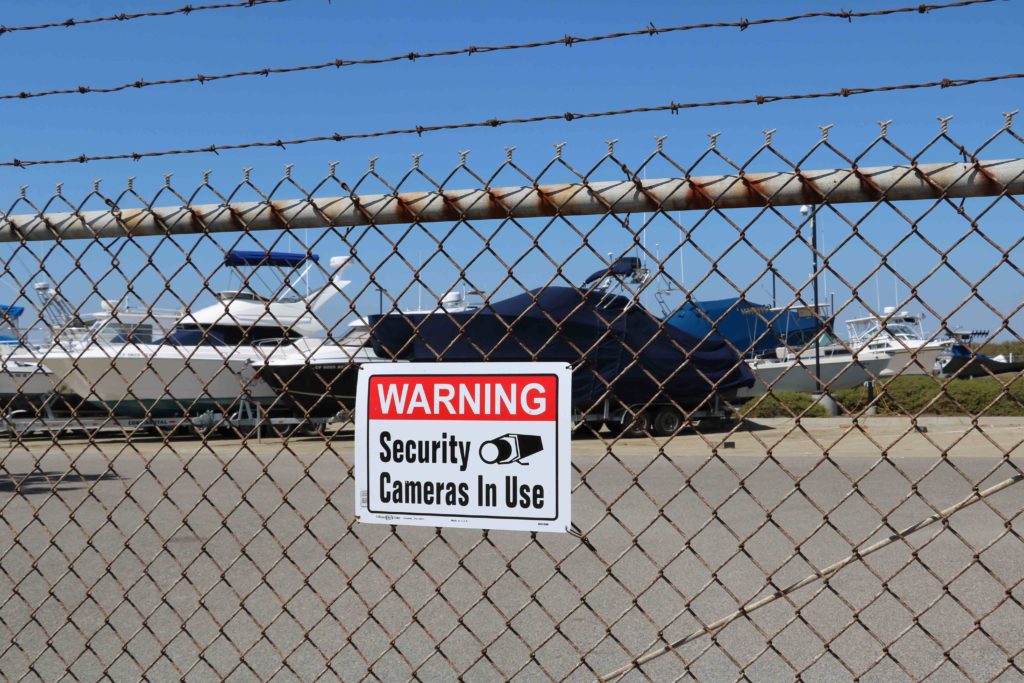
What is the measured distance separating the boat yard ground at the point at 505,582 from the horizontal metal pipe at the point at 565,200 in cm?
67

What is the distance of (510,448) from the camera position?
2930 millimetres

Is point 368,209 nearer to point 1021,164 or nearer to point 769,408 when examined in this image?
point 1021,164

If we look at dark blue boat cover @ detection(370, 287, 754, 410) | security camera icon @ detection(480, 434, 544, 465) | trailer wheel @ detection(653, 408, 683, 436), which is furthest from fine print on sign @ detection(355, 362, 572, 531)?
trailer wheel @ detection(653, 408, 683, 436)

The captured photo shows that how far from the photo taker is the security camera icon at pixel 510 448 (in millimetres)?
2906

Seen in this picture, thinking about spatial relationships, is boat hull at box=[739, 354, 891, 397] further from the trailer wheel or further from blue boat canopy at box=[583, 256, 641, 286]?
blue boat canopy at box=[583, 256, 641, 286]

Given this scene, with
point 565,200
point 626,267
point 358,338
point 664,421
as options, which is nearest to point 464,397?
point 565,200

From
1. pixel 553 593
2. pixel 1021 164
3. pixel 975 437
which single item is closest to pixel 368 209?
pixel 1021 164

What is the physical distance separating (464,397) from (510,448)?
206 millimetres

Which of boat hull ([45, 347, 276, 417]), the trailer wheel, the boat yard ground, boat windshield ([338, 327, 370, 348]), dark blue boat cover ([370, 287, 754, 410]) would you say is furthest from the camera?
the trailer wheel

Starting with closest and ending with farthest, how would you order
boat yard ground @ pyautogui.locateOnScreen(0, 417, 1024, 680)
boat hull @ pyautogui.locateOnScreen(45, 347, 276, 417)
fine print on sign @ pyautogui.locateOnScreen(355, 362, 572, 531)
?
fine print on sign @ pyautogui.locateOnScreen(355, 362, 572, 531), boat yard ground @ pyautogui.locateOnScreen(0, 417, 1024, 680), boat hull @ pyautogui.locateOnScreen(45, 347, 276, 417)

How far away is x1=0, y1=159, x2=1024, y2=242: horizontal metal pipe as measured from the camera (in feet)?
8.61

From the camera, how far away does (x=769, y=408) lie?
27.9 m

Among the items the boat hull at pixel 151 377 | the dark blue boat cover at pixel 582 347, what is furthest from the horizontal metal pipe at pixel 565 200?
the boat hull at pixel 151 377

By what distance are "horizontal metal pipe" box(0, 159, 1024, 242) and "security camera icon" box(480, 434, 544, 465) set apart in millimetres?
670
